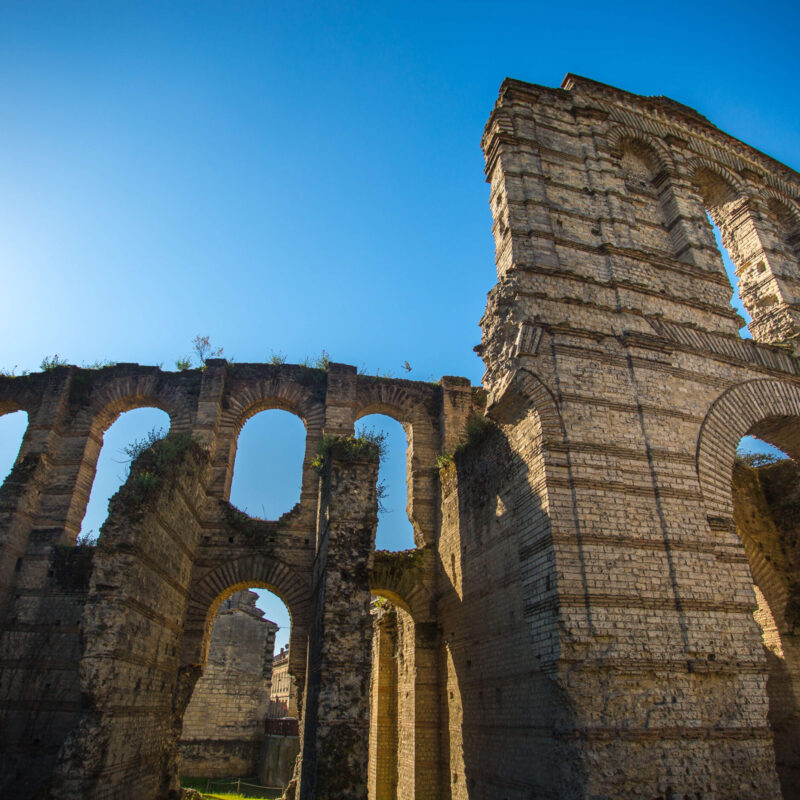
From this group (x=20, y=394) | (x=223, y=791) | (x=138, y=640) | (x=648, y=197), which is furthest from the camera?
(x=223, y=791)

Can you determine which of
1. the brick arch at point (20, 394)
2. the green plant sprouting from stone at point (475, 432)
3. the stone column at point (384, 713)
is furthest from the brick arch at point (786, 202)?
the brick arch at point (20, 394)

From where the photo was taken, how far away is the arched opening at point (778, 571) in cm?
835

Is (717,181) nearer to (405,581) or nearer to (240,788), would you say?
(405,581)

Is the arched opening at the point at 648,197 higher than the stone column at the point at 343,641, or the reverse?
the arched opening at the point at 648,197

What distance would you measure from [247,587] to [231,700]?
341 inches

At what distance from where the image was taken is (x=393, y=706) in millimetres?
12344

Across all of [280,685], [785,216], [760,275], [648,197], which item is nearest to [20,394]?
[648,197]

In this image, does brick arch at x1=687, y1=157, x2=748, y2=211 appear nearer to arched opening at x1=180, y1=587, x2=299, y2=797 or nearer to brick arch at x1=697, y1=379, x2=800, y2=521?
brick arch at x1=697, y1=379, x2=800, y2=521

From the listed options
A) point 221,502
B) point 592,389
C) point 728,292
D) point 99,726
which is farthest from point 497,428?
point 99,726

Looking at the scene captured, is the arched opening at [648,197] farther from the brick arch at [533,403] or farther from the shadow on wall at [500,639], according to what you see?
the shadow on wall at [500,639]

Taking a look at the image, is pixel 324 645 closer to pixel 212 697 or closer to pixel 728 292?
pixel 728 292

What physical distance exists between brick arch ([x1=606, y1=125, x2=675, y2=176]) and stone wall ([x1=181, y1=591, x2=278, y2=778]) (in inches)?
644

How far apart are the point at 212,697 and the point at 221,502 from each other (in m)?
9.60

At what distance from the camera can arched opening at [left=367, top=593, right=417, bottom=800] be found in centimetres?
1034
